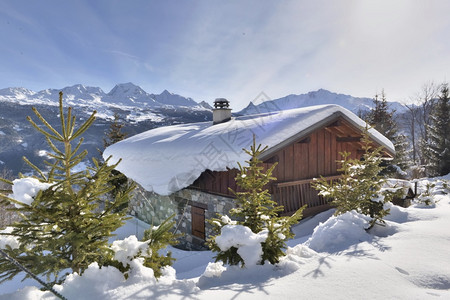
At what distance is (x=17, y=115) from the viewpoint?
227 ft

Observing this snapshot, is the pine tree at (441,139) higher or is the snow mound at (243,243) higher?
the pine tree at (441,139)

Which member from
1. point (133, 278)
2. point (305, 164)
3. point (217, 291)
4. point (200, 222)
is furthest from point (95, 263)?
point (305, 164)

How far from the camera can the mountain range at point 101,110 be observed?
47.0m

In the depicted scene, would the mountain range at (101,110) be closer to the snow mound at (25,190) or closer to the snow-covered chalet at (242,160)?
the snow mound at (25,190)

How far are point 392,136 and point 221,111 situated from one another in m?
14.3

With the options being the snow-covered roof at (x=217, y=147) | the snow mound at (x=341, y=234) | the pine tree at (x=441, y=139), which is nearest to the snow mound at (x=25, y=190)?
the snow mound at (x=341, y=234)

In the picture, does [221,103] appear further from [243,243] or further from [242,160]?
[243,243]

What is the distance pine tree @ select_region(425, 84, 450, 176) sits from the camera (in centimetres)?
1894

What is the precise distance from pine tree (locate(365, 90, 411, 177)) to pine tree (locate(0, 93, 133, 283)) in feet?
59.9

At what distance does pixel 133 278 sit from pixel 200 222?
683 centimetres

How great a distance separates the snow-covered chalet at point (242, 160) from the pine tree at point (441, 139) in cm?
1446

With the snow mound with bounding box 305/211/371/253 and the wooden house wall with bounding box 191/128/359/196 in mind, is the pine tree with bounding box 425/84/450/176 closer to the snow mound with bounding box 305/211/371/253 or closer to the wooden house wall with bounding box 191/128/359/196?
the wooden house wall with bounding box 191/128/359/196

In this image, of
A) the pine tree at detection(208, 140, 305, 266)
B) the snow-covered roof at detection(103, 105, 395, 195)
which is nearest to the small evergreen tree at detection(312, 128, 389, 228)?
the snow-covered roof at detection(103, 105, 395, 195)

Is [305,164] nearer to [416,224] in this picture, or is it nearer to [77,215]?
[416,224]
